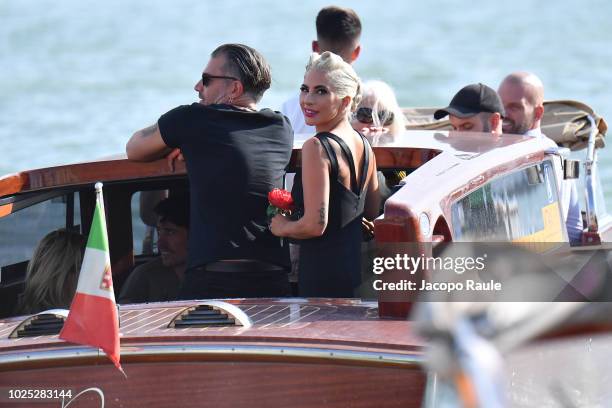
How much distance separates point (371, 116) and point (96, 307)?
1.98m

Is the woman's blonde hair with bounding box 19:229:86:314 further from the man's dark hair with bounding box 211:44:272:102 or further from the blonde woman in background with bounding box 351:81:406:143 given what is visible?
the blonde woman in background with bounding box 351:81:406:143

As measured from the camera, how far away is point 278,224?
3900 millimetres

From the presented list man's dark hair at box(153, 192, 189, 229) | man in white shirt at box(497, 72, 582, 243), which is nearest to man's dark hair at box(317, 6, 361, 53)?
man in white shirt at box(497, 72, 582, 243)

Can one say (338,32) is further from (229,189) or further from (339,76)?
(229,189)

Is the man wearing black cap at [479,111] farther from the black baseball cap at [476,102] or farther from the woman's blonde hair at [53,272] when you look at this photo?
the woman's blonde hair at [53,272]

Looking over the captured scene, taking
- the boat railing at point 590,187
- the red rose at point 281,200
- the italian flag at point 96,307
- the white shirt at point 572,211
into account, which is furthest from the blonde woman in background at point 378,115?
the italian flag at point 96,307

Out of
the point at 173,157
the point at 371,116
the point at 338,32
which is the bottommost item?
the point at 173,157

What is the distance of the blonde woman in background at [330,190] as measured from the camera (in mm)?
3814

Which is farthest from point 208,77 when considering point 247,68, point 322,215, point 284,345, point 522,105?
point 522,105

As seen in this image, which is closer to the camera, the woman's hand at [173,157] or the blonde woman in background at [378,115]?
the woman's hand at [173,157]

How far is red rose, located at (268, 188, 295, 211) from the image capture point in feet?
12.8

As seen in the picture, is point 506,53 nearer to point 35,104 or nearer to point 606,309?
point 35,104

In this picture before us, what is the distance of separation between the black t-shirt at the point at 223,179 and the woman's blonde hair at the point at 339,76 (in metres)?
0.27

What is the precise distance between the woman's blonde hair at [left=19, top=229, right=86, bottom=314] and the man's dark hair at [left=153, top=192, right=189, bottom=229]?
13.7 inches
